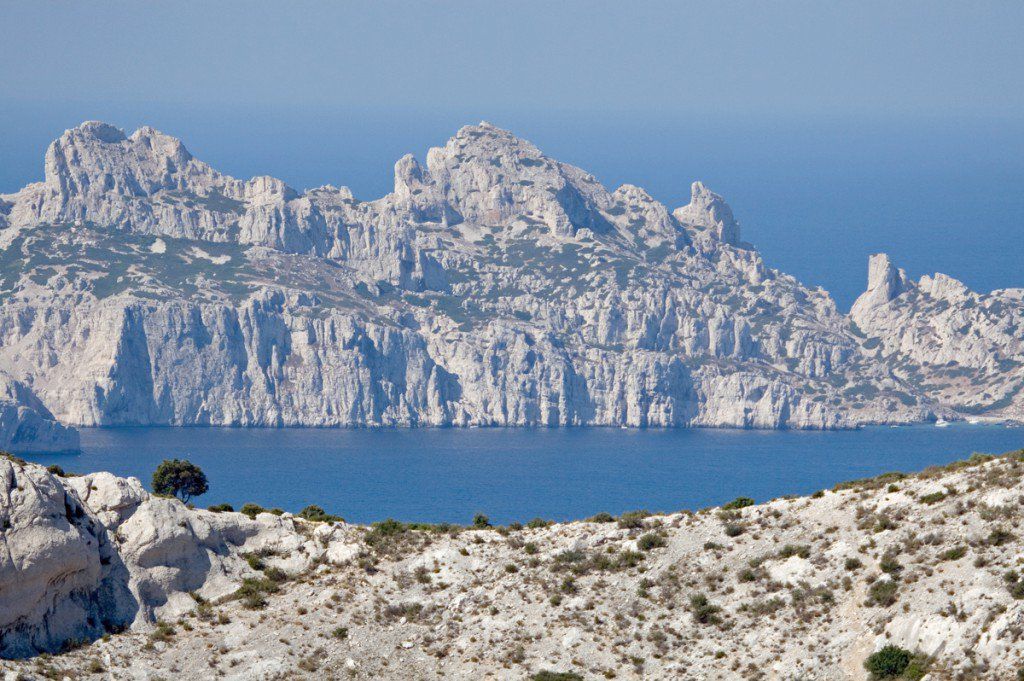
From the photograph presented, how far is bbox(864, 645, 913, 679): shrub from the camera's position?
6362 centimetres

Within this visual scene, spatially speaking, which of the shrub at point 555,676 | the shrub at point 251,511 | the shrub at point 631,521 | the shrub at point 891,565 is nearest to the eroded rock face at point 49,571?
the shrub at point 251,511

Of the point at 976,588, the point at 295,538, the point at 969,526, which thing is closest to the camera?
the point at 976,588

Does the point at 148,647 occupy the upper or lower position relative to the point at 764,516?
lower

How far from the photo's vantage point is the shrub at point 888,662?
209ft

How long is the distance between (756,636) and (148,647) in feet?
66.5

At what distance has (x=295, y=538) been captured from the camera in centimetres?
7556

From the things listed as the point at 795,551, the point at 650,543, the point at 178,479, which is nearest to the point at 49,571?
the point at 650,543

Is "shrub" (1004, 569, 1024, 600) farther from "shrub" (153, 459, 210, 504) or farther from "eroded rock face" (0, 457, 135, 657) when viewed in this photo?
"shrub" (153, 459, 210, 504)

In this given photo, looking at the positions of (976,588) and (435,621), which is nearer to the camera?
(976,588)

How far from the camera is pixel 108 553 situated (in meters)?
69.9

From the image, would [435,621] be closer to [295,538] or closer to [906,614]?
[295,538]

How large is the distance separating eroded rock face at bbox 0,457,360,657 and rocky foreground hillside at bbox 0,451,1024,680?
0.07 meters

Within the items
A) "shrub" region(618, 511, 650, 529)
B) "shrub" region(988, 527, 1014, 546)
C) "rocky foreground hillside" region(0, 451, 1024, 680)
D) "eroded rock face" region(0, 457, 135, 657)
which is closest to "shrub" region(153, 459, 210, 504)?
"rocky foreground hillside" region(0, 451, 1024, 680)

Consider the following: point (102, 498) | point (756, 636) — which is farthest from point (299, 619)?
point (756, 636)
